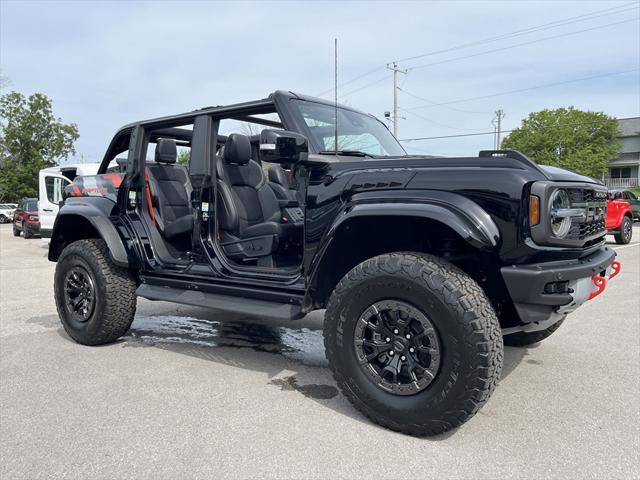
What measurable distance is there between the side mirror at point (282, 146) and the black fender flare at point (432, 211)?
1.46ft

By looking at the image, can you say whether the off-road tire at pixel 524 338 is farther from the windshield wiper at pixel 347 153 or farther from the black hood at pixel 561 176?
the windshield wiper at pixel 347 153

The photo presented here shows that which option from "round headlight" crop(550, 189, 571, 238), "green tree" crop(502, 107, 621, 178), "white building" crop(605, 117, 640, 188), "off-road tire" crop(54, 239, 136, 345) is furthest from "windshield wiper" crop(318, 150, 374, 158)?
"white building" crop(605, 117, 640, 188)

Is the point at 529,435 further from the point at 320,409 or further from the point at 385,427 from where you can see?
the point at 320,409

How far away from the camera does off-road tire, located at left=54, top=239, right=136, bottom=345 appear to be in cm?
425

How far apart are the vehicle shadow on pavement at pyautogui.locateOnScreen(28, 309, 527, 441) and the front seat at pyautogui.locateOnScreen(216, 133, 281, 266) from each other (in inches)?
32.0

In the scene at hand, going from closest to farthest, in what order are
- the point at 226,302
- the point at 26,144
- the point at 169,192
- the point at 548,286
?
the point at 548,286, the point at 226,302, the point at 169,192, the point at 26,144

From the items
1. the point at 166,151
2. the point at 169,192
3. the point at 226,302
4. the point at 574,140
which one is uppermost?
the point at 574,140

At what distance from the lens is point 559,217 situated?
2.65m

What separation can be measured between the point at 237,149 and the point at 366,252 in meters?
1.44

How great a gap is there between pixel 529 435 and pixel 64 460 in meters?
2.46

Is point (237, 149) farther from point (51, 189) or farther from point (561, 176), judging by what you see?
point (51, 189)

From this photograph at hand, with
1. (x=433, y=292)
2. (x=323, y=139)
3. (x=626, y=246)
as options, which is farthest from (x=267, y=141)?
(x=626, y=246)

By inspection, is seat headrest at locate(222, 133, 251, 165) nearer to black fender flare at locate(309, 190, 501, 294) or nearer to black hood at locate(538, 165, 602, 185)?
black fender flare at locate(309, 190, 501, 294)

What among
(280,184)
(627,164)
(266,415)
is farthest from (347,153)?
(627,164)
